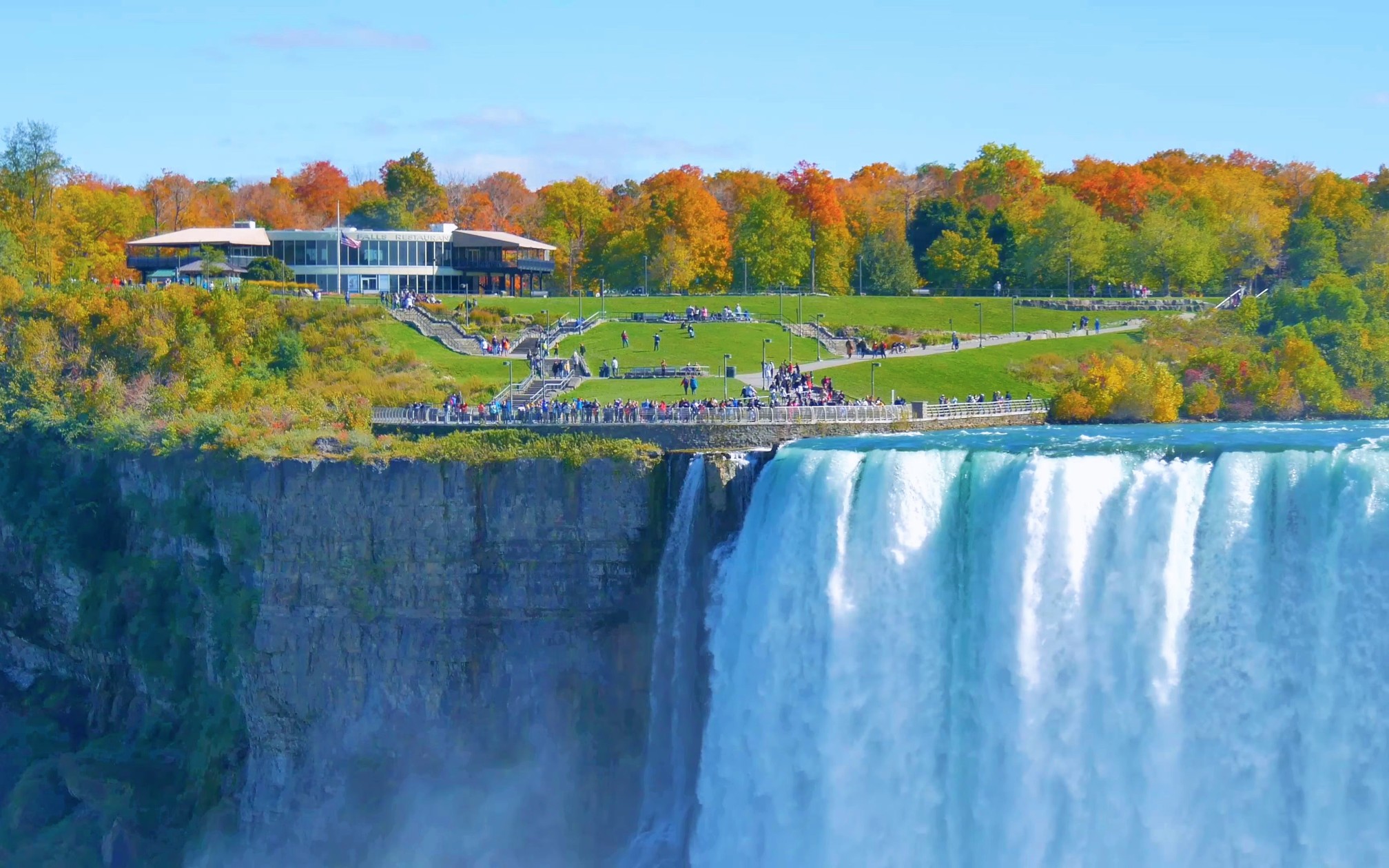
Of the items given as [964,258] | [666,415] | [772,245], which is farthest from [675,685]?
[772,245]

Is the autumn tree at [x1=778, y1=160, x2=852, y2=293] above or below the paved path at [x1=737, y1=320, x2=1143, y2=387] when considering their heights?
above

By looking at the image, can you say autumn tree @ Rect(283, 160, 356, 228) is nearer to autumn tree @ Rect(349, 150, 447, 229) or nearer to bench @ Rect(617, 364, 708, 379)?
autumn tree @ Rect(349, 150, 447, 229)

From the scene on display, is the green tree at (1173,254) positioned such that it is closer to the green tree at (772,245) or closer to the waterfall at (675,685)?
the green tree at (772,245)

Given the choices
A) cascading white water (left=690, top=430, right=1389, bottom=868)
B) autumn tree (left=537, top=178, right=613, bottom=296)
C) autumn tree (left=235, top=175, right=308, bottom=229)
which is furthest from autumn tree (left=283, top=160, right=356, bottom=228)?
cascading white water (left=690, top=430, right=1389, bottom=868)

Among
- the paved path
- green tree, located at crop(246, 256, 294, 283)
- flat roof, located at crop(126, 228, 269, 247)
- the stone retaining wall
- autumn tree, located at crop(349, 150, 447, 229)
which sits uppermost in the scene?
autumn tree, located at crop(349, 150, 447, 229)

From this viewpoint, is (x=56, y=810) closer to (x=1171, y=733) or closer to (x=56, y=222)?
(x=1171, y=733)

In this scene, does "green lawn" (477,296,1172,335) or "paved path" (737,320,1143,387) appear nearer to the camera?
"paved path" (737,320,1143,387)

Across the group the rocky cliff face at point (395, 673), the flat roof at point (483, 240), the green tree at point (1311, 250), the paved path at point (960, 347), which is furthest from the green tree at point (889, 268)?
the rocky cliff face at point (395, 673)
